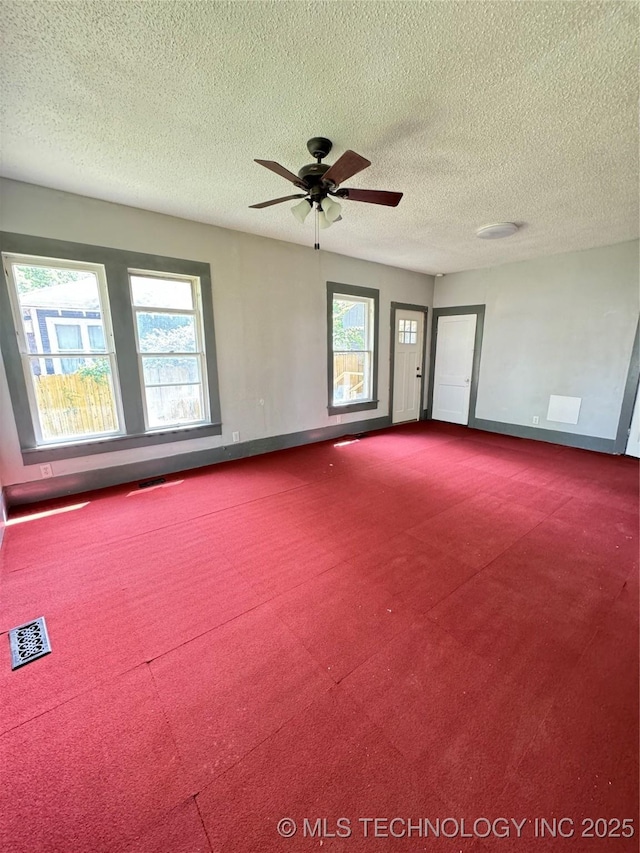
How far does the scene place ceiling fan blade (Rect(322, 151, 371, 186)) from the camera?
5.85ft

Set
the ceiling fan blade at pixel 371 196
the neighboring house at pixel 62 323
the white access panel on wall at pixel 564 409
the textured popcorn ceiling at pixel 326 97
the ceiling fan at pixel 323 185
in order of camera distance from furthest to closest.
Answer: the white access panel on wall at pixel 564 409 < the neighboring house at pixel 62 323 < the ceiling fan blade at pixel 371 196 < the ceiling fan at pixel 323 185 < the textured popcorn ceiling at pixel 326 97

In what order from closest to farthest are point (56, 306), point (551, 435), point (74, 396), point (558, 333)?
1. point (56, 306)
2. point (74, 396)
3. point (558, 333)
4. point (551, 435)

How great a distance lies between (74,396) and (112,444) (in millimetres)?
578

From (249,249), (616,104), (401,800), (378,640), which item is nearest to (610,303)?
(616,104)

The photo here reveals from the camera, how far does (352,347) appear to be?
17.9 feet

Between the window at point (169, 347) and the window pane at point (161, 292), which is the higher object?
the window pane at point (161, 292)

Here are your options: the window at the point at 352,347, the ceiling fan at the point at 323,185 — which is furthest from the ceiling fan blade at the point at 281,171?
the window at the point at 352,347

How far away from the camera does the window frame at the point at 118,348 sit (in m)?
2.89

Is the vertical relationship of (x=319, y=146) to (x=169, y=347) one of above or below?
above

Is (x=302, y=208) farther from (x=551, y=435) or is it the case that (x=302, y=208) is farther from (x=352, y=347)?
(x=551, y=435)

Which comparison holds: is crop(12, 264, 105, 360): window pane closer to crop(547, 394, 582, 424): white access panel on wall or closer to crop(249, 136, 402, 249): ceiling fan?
crop(249, 136, 402, 249): ceiling fan

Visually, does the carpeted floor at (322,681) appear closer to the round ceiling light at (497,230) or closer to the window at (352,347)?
the window at (352,347)

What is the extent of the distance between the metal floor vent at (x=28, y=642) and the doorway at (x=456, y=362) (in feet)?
20.1

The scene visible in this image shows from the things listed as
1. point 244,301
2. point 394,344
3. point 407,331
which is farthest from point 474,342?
point 244,301
